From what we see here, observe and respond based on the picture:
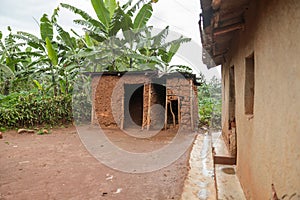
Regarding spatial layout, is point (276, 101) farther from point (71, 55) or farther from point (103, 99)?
point (71, 55)

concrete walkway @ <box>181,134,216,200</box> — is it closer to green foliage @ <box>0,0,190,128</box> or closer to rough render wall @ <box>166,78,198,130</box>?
rough render wall @ <box>166,78,198,130</box>

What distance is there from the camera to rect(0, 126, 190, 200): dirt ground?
379 centimetres

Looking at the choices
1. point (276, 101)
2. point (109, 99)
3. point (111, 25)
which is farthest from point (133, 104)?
point (276, 101)

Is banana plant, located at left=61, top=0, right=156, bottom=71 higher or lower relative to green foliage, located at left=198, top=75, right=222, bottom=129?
higher

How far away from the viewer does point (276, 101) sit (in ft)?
5.85

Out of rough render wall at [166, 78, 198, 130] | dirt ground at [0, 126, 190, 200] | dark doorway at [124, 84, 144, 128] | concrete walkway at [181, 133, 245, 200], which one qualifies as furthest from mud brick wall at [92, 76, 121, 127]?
concrete walkway at [181, 133, 245, 200]

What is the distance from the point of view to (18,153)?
6.27m

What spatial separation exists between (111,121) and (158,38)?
399 cm

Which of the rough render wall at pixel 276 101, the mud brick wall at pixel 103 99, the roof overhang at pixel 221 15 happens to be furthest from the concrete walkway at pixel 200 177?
the mud brick wall at pixel 103 99

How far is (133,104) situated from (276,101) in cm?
1060

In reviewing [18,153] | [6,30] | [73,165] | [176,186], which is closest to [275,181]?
[176,186]

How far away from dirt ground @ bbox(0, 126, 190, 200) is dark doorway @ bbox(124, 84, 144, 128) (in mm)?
4834

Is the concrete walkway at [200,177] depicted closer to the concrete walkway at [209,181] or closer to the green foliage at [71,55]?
the concrete walkway at [209,181]

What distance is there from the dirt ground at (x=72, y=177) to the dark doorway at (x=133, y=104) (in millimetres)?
4834
